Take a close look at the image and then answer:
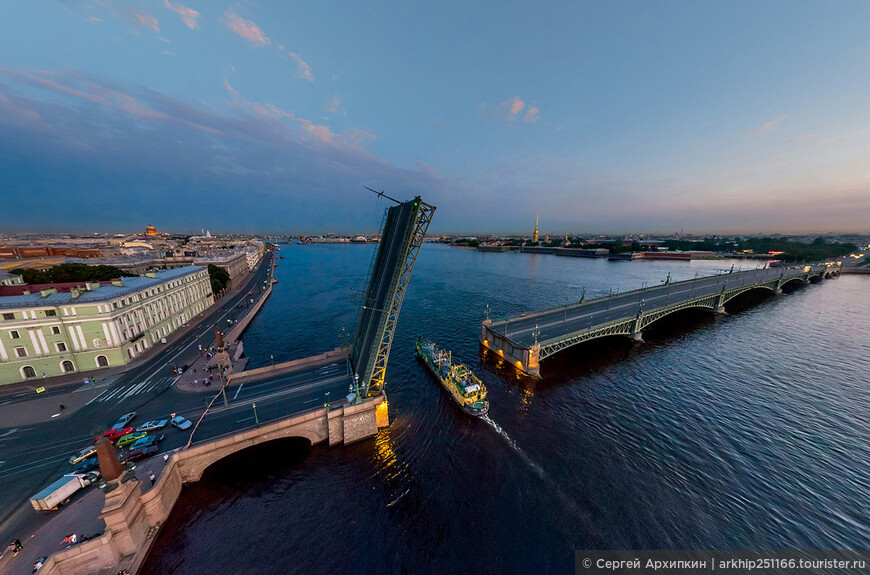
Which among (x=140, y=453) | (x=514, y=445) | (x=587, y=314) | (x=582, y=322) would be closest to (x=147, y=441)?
(x=140, y=453)

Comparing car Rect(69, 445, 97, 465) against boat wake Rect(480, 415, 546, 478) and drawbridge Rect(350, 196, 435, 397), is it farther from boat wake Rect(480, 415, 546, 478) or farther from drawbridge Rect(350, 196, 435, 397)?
boat wake Rect(480, 415, 546, 478)

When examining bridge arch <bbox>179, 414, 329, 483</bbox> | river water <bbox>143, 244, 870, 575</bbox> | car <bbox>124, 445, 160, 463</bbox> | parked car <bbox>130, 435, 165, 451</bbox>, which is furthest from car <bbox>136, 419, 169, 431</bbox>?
river water <bbox>143, 244, 870, 575</bbox>

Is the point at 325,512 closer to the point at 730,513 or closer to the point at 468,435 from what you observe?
the point at 468,435

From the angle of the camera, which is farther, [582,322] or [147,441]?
[582,322]

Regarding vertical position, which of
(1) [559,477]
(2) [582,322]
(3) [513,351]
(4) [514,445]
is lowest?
(1) [559,477]

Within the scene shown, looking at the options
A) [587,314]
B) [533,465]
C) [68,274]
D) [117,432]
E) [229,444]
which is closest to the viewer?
[229,444]

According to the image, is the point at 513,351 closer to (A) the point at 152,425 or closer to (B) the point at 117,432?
(A) the point at 152,425

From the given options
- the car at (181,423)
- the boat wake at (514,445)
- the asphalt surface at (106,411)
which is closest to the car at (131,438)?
the asphalt surface at (106,411)
